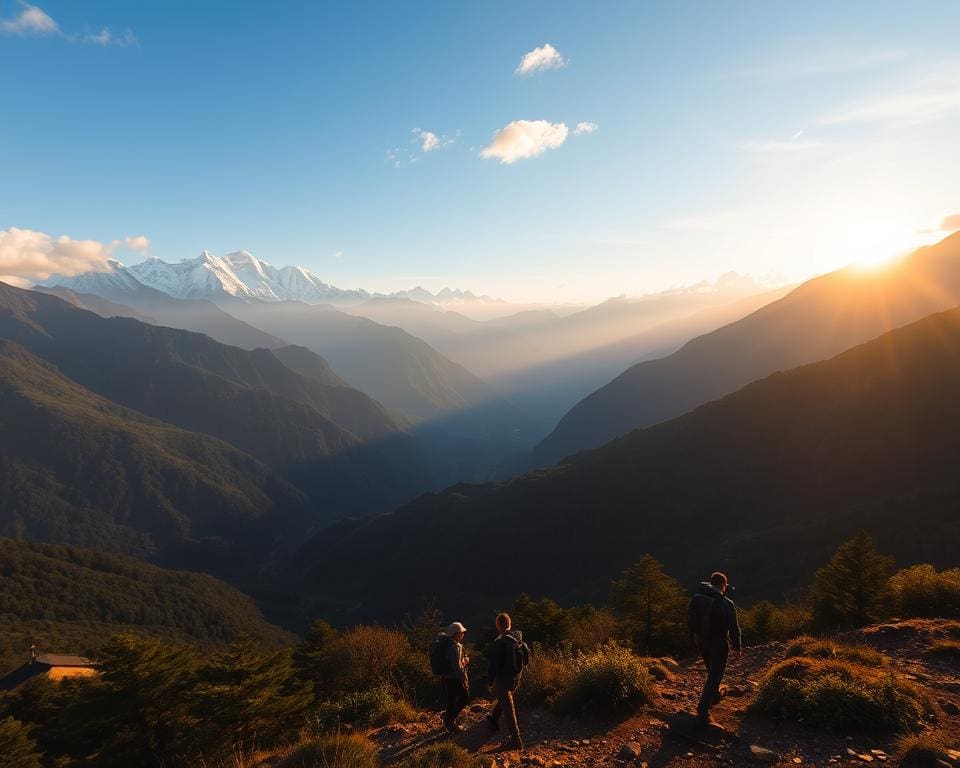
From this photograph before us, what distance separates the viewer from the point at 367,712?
45.8ft

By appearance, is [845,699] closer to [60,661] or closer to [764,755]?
[764,755]

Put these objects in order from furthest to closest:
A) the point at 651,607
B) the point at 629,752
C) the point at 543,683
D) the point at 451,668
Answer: the point at 651,607 < the point at 543,683 < the point at 451,668 < the point at 629,752

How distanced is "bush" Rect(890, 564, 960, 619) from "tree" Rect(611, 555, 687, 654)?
47.0ft

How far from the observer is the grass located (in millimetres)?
9375

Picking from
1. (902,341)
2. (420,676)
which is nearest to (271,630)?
(420,676)

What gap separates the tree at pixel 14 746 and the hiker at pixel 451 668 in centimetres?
2877

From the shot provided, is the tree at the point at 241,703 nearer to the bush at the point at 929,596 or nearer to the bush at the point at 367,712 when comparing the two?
the bush at the point at 367,712

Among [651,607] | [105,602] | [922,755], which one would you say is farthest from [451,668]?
[105,602]

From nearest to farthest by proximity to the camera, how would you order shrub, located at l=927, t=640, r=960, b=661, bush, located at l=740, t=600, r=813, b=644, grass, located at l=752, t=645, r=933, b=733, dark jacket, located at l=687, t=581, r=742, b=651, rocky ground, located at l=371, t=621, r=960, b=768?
rocky ground, located at l=371, t=621, r=960, b=768
grass, located at l=752, t=645, r=933, b=733
dark jacket, located at l=687, t=581, r=742, b=651
shrub, located at l=927, t=640, r=960, b=661
bush, located at l=740, t=600, r=813, b=644

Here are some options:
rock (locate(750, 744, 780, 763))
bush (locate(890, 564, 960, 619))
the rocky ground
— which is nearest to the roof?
the rocky ground

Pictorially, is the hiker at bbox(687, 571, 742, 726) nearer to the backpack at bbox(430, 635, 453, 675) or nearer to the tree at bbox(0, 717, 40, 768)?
the backpack at bbox(430, 635, 453, 675)

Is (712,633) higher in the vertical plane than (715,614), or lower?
lower

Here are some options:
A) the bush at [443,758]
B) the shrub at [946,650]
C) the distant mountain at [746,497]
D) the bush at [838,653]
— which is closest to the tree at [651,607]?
the bush at [838,653]

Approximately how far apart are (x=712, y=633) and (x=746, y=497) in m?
105
